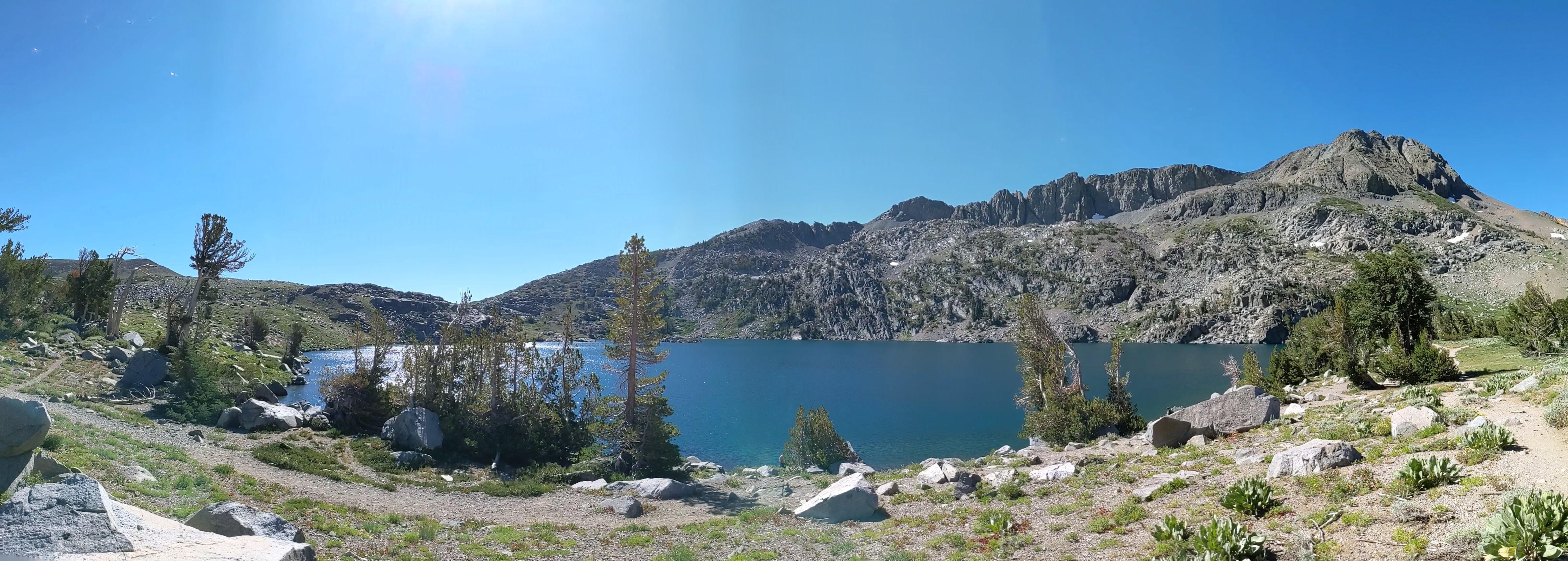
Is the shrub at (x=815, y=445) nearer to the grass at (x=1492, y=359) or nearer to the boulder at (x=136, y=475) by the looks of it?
the boulder at (x=136, y=475)

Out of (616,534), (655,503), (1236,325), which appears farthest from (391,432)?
(1236,325)

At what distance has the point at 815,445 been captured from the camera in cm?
3397

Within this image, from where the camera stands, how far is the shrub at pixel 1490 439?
10.9 meters

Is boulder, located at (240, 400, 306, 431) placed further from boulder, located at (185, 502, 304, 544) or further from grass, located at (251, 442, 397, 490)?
boulder, located at (185, 502, 304, 544)

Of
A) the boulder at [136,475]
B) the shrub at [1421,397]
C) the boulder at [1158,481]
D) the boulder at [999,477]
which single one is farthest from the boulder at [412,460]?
the shrub at [1421,397]

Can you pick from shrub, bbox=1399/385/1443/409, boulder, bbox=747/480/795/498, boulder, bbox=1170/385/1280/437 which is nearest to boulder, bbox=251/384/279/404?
boulder, bbox=747/480/795/498

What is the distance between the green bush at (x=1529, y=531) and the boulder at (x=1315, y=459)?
5.42m

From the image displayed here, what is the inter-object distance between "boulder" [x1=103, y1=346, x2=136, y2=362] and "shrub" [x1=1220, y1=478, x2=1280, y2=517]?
5091cm

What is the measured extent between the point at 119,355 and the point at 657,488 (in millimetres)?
35781

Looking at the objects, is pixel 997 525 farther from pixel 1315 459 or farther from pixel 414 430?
pixel 414 430

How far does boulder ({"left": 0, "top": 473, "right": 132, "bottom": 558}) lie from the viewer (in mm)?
6833

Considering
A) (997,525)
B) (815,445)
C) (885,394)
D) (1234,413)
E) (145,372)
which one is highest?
(145,372)

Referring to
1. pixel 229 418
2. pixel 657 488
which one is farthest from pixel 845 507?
pixel 229 418

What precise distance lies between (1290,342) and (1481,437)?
50800mm
